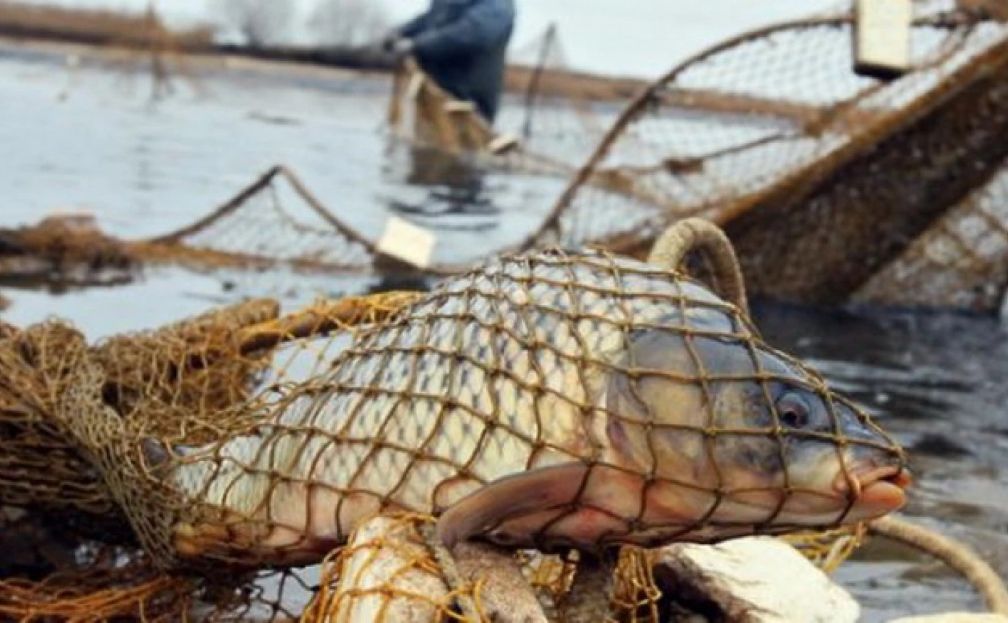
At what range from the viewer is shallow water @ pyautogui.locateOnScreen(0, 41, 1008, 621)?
18.3 feet

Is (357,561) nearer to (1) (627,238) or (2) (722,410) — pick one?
(2) (722,410)

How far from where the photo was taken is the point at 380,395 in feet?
10.2

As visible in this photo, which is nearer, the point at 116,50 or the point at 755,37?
the point at 755,37

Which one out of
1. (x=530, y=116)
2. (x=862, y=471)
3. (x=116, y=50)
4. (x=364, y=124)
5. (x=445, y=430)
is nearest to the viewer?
(x=862, y=471)

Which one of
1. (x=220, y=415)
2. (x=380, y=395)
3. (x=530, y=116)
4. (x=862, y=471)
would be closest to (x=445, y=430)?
(x=380, y=395)

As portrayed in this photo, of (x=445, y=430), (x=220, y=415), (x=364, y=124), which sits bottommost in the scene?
(x=364, y=124)

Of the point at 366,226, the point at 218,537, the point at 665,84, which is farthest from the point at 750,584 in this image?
the point at 366,226

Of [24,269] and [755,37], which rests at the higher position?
[755,37]

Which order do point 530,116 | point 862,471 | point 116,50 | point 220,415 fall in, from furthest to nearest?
point 116,50
point 530,116
point 220,415
point 862,471

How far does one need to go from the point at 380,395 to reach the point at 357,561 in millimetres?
436

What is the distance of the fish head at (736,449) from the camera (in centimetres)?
270

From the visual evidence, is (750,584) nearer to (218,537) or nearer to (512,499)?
(512,499)

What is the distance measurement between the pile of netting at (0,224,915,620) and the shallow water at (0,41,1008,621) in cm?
173

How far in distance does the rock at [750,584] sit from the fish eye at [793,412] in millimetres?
869
